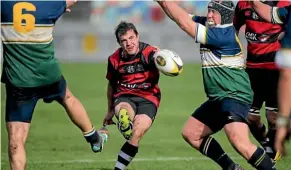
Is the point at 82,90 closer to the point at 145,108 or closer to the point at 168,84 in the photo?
the point at 168,84

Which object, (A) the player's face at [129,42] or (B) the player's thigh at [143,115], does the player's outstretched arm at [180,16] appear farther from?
(B) the player's thigh at [143,115]

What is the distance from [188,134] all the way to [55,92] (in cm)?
163

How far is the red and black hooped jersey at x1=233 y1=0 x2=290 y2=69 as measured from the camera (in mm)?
11977

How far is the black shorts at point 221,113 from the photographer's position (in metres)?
10.1

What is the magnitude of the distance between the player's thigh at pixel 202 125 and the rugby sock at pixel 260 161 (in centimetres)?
70

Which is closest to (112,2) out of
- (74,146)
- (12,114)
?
(74,146)

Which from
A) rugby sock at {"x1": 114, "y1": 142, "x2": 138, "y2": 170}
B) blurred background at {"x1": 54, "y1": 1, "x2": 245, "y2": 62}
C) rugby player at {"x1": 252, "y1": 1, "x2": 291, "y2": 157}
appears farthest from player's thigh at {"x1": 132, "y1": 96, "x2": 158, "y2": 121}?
blurred background at {"x1": 54, "y1": 1, "x2": 245, "y2": 62}

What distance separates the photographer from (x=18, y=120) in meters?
10.0

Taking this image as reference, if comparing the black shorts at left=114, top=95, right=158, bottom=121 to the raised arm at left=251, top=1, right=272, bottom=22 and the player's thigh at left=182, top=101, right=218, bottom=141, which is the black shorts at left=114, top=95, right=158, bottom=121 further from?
the raised arm at left=251, top=1, right=272, bottom=22

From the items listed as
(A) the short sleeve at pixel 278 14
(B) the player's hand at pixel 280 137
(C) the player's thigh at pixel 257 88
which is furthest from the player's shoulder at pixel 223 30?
(B) the player's hand at pixel 280 137

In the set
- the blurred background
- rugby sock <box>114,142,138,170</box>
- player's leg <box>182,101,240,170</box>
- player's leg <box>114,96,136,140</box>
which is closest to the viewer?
player's leg <box>182,101,240,170</box>

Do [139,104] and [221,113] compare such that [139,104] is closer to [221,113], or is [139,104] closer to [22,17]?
[221,113]

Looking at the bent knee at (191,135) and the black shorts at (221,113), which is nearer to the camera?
the black shorts at (221,113)

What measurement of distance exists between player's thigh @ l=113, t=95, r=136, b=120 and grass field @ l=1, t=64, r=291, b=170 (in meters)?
1.00
